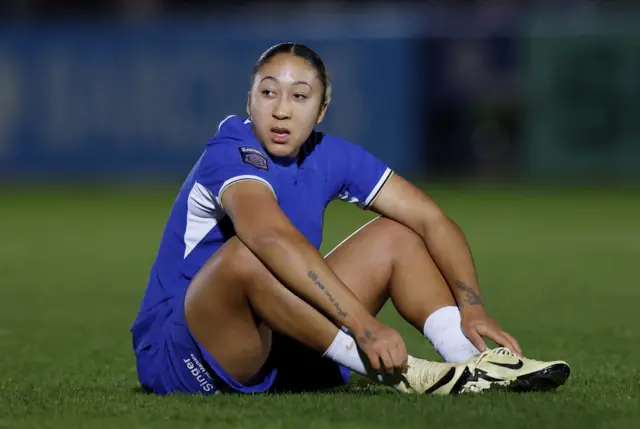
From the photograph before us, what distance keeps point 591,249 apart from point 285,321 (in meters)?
6.64

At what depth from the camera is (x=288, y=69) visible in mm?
4492

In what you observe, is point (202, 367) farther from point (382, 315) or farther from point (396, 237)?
point (382, 315)

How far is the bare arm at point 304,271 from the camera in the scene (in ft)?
13.4

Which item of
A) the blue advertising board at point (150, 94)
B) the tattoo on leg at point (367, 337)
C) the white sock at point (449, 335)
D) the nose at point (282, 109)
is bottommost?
the blue advertising board at point (150, 94)

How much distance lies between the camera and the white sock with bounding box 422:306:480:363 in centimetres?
451

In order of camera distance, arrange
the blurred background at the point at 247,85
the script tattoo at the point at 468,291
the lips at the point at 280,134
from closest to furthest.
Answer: the lips at the point at 280,134 < the script tattoo at the point at 468,291 < the blurred background at the point at 247,85

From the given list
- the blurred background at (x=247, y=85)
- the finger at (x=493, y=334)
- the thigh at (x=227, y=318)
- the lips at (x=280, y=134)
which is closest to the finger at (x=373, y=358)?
the thigh at (x=227, y=318)

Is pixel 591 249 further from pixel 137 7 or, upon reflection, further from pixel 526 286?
pixel 137 7

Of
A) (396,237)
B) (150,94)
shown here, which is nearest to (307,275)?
(396,237)

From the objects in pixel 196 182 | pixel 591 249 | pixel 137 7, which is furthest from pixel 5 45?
pixel 196 182

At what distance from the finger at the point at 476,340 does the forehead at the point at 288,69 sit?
0.97 m

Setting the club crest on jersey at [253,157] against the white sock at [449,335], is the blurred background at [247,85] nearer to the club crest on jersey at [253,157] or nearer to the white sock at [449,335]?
the white sock at [449,335]

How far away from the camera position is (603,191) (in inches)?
612

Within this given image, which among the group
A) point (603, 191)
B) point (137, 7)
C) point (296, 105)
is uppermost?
point (296, 105)
